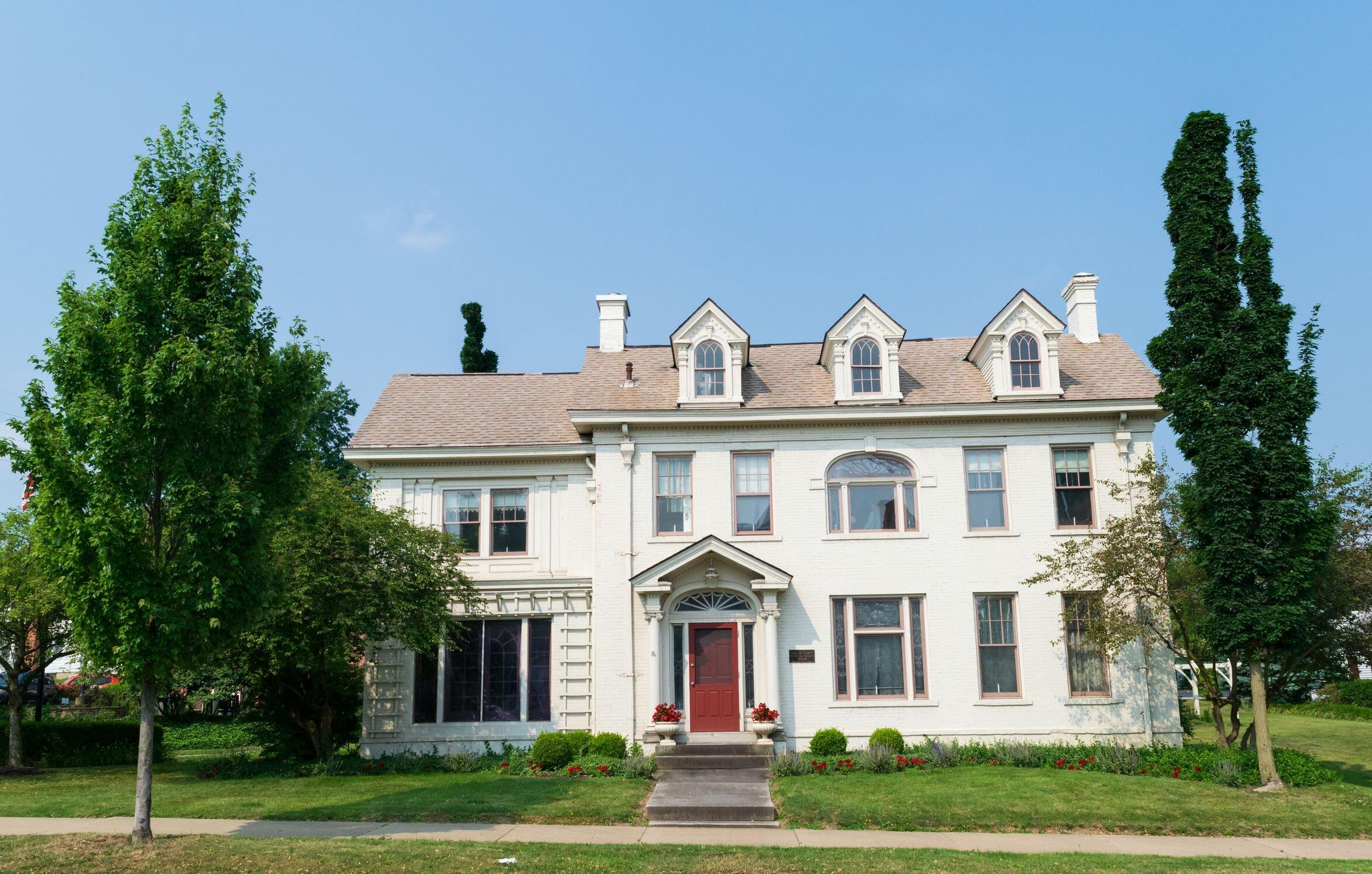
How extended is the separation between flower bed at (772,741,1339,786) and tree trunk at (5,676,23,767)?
626 inches

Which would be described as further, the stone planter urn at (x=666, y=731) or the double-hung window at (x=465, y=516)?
the double-hung window at (x=465, y=516)

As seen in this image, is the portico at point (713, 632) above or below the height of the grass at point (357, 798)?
above

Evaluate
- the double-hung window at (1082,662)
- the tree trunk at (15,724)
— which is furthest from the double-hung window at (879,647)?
the tree trunk at (15,724)

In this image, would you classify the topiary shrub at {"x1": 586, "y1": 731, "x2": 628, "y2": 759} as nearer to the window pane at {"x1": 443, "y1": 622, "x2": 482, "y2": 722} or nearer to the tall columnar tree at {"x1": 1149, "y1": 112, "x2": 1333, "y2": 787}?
the window pane at {"x1": 443, "y1": 622, "x2": 482, "y2": 722}

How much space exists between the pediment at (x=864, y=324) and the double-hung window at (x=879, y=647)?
5718 millimetres

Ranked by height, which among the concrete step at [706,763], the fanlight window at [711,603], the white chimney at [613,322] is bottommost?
the concrete step at [706,763]

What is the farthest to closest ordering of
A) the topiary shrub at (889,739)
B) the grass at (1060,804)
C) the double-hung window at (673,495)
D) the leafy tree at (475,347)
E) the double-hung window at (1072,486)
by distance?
the leafy tree at (475,347)
the double-hung window at (673,495)
the double-hung window at (1072,486)
the topiary shrub at (889,739)
the grass at (1060,804)

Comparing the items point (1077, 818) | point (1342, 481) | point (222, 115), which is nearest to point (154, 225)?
point (222, 115)

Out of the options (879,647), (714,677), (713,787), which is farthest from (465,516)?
(879,647)

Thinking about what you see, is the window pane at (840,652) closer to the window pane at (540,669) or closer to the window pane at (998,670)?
the window pane at (998,670)

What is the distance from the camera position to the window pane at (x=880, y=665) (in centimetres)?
2027

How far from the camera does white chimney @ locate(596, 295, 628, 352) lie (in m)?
24.5

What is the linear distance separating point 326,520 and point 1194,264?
1650 centimetres

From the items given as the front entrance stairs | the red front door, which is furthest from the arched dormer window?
the front entrance stairs
